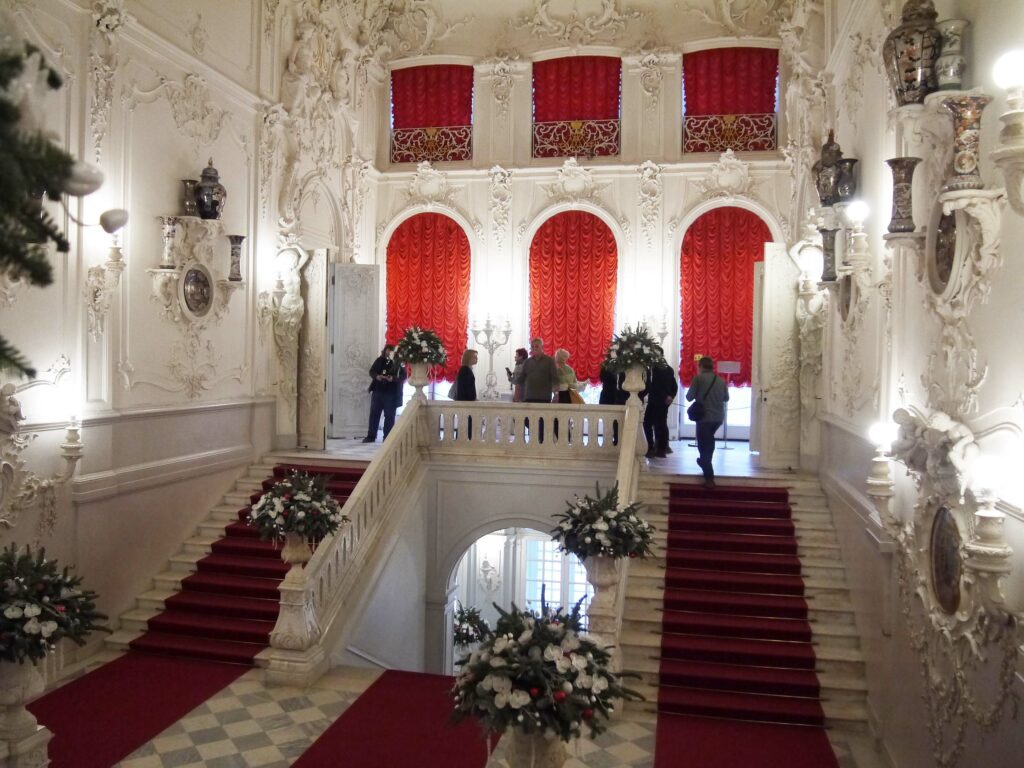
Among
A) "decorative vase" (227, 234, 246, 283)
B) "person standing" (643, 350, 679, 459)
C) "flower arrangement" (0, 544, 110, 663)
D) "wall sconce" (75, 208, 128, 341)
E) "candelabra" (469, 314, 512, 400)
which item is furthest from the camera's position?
"candelabra" (469, 314, 512, 400)

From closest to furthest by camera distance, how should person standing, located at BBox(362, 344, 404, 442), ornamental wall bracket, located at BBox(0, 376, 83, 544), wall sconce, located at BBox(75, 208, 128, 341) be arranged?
ornamental wall bracket, located at BBox(0, 376, 83, 544) → wall sconce, located at BBox(75, 208, 128, 341) → person standing, located at BBox(362, 344, 404, 442)

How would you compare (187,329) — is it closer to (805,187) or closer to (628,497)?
(628,497)

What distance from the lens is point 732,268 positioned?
44.2 feet

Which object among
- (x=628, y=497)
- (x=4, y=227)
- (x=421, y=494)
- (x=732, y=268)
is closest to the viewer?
(x=4, y=227)

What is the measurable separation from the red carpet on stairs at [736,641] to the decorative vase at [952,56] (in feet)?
15.2

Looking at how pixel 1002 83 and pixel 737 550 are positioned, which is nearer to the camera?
pixel 1002 83

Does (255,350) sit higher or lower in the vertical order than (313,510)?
higher

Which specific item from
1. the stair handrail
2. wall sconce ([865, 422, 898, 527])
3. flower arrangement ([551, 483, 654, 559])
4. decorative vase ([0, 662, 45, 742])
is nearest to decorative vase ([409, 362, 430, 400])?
the stair handrail

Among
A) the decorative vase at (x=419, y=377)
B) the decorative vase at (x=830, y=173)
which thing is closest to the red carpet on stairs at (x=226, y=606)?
the decorative vase at (x=419, y=377)

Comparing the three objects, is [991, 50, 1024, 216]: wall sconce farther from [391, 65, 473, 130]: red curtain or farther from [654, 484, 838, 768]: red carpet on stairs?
[391, 65, 473, 130]: red curtain

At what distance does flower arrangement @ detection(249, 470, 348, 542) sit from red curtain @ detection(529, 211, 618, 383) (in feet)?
23.3

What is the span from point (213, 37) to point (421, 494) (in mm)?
5940

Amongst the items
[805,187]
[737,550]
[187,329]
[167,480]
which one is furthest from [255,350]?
[805,187]

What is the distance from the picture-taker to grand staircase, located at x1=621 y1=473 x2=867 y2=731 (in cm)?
698
